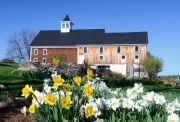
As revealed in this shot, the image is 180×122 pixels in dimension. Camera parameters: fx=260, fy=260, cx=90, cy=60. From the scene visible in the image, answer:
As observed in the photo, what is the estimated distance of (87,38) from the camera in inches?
1930

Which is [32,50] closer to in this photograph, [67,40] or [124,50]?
[67,40]

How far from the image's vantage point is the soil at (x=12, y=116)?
16.9 ft

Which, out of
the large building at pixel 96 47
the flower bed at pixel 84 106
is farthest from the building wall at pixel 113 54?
the flower bed at pixel 84 106

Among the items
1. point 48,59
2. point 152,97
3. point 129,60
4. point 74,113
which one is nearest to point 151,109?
point 152,97

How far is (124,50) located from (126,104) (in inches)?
1691

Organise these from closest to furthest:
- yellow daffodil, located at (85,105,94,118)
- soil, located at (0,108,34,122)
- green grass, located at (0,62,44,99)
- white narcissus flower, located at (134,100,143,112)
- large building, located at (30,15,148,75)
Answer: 1. yellow daffodil, located at (85,105,94,118)
2. white narcissus flower, located at (134,100,143,112)
3. soil, located at (0,108,34,122)
4. green grass, located at (0,62,44,99)
5. large building, located at (30,15,148,75)

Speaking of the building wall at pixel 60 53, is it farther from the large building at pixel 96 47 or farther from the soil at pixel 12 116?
the soil at pixel 12 116

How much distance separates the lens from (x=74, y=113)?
11.4 ft

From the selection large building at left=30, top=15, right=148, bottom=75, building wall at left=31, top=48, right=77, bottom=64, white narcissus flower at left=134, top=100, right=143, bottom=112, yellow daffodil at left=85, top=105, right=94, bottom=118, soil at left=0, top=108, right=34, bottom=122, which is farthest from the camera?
building wall at left=31, top=48, right=77, bottom=64

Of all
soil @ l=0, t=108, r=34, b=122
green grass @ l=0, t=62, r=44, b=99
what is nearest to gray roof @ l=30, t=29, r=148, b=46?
green grass @ l=0, t=62, r=44, b=99

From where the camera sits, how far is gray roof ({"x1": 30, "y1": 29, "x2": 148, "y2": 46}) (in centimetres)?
4669

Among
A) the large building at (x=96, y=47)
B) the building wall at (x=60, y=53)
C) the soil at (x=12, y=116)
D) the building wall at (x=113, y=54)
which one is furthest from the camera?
the building wall at (x=60, y=53)

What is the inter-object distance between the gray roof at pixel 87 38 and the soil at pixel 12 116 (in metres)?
40.7

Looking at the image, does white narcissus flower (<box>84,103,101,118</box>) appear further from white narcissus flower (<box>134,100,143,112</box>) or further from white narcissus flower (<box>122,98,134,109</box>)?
white narcissus flower (<box>134,100,143,112</box>)
